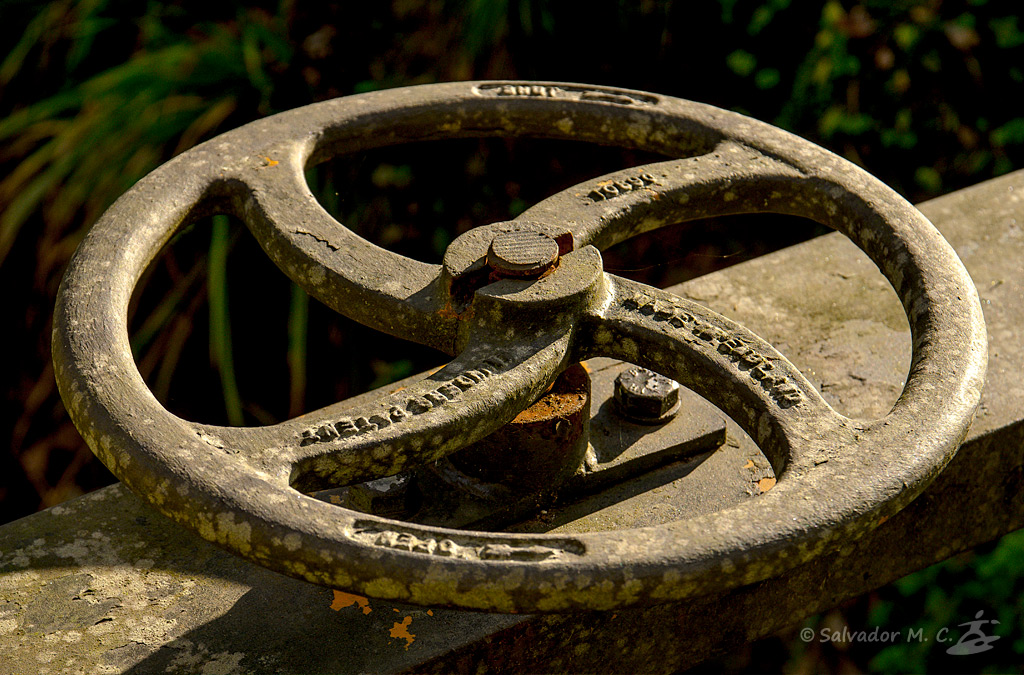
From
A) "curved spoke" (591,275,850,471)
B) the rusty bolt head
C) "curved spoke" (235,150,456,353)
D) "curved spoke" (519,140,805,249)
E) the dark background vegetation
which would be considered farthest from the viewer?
the dark background vegetation

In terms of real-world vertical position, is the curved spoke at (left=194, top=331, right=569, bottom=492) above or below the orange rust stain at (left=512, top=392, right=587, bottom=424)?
above

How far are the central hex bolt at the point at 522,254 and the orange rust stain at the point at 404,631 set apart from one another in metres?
0.35

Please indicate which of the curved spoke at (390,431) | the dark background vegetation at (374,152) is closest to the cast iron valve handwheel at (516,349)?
the curved spoke at (390,431)

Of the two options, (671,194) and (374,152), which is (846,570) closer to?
(671,194)

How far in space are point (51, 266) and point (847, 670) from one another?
1.96 metres

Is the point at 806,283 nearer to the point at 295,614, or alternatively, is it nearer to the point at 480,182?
the point at 295,614

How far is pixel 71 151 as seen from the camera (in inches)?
86.6

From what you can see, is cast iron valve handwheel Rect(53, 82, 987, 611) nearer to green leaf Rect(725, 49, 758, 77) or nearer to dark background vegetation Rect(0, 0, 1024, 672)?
dark background vegetation Rect(0, 0, 1024, 672)

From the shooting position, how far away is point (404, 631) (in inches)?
42.5

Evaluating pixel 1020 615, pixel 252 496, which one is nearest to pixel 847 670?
pixel 1020 615

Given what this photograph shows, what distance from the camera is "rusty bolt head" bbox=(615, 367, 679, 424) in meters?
1.30

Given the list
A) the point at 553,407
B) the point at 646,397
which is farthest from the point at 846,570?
the point at 553,407

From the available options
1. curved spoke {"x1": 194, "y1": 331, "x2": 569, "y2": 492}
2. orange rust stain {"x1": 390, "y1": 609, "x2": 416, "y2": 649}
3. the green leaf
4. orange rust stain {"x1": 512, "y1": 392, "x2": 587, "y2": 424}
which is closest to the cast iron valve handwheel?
curved spoke {"x1": 194, "y1": 331, "x2": 569, "y2": 492}

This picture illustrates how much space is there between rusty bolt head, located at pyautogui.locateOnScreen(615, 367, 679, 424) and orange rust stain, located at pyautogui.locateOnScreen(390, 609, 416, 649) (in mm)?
378
